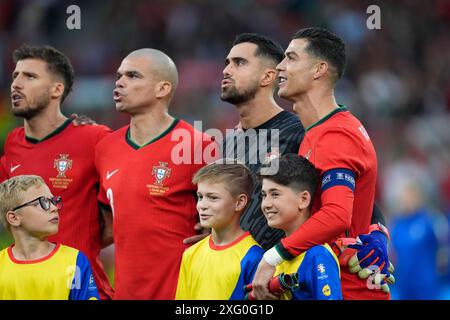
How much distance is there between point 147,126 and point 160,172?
38cm

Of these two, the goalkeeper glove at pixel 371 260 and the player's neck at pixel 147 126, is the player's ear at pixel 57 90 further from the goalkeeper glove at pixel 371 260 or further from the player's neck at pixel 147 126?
the goalkeeper glove at pixel 371 260

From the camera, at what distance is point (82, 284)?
6.37m

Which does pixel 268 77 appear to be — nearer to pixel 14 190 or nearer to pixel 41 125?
pixel 41 125

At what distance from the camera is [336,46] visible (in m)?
6.57

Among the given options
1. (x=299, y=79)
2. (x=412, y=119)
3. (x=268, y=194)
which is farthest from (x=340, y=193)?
(x=412, y=119)

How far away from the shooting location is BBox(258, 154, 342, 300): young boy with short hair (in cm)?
595

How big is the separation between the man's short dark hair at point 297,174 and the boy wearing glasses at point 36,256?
132 centimetres

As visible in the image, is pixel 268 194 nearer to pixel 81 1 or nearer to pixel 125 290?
pixel 125 290

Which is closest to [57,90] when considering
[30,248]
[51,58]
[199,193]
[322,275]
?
[51,58]

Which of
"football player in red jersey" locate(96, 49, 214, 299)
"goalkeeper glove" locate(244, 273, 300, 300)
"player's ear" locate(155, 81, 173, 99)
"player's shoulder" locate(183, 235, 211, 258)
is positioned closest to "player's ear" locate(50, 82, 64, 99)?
"football player in red jersey" locate(96, 49, 214, 299)

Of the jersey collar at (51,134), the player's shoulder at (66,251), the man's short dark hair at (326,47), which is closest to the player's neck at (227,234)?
the player's shoulder at (66,251)

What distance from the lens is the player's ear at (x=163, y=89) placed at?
282 inches

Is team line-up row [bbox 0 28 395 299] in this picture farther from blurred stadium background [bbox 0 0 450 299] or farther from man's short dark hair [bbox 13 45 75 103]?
blurred stadium background [bbox 0 0 450 299]
